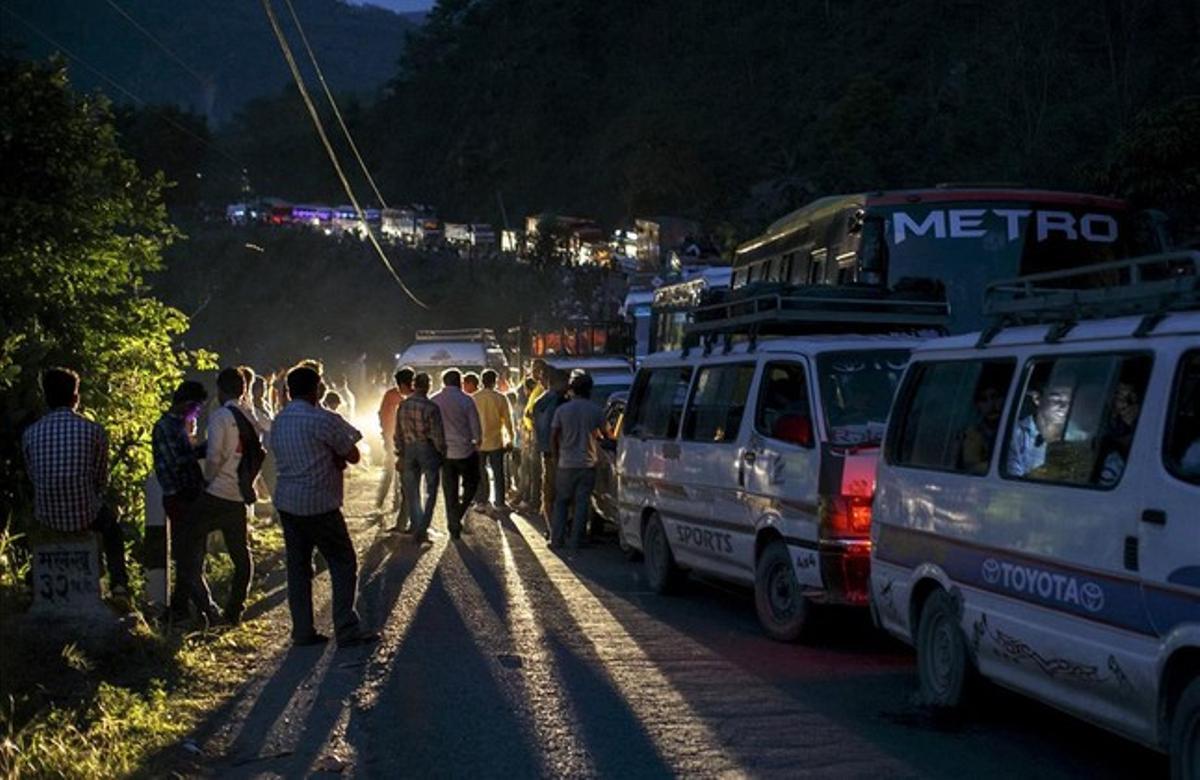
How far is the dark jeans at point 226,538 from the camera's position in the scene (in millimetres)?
11125

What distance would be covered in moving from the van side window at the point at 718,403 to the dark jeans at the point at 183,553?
12.8ft

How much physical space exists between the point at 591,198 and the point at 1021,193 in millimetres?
79357

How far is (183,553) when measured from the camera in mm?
11094

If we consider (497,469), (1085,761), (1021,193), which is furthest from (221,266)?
(1085,761)

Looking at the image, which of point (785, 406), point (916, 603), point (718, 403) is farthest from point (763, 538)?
point (916, 603)

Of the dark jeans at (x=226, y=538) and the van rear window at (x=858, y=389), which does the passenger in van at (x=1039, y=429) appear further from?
the dark jeans at (x=226, y=538)

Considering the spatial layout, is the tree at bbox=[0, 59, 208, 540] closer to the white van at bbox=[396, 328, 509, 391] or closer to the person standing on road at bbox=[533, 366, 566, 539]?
the person standing on road at bbox=[533, 366, 566, 539]

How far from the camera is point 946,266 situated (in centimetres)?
1499

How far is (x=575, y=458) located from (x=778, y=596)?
598cm

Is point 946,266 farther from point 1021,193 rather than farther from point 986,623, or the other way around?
point 986,623

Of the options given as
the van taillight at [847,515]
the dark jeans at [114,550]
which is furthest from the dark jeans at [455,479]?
the van taillight at [847,515]

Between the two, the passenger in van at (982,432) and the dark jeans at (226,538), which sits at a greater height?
the passenger in van at (982,432)

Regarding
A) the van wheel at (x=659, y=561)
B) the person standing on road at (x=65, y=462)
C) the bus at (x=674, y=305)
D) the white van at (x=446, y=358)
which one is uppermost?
the bus at (x=674, y=305)

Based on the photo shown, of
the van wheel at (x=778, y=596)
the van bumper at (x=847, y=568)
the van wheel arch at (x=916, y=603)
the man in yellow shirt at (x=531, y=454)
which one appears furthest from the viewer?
the man in yellow shirt at (x=531, y=454)
